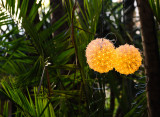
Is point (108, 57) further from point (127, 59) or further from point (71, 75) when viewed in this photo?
point (71, 75)

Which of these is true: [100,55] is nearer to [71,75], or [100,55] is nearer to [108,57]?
[108,57]

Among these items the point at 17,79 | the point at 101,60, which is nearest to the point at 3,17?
the point at 17,79

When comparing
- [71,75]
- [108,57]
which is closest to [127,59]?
[108,57]

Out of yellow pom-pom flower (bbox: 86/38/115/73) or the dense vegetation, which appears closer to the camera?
yellow pom-pom flower (bbox: 86/38/115/73)

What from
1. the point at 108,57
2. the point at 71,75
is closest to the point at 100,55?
the point at 108,57

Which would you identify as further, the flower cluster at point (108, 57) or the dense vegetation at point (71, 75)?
the dense vegetation at point (71, 75)

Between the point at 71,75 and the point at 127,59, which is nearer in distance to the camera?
the point at 127,59

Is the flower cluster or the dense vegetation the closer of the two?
the flower cluster

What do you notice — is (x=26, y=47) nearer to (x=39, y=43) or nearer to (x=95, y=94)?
(x=39, y=43)
